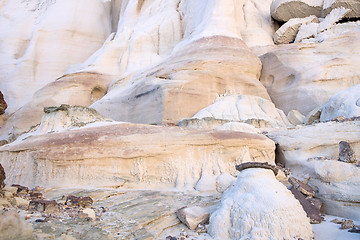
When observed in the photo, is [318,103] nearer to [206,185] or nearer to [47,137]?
[206,185]

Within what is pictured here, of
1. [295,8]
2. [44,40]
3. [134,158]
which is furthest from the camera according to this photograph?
[44,40]

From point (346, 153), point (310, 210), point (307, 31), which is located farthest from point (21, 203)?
point (307, 31)

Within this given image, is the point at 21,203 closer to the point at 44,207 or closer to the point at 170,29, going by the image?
the point at 44,207

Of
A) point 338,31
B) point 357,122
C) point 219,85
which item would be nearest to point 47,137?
point 357,122

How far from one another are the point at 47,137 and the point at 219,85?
24.4 feet

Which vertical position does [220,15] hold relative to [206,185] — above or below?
above

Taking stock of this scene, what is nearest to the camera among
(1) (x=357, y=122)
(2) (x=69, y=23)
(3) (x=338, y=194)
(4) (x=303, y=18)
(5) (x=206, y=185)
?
(3) (x=338, y=194)

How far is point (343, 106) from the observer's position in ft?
30.5

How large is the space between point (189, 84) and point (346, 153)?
7.10m

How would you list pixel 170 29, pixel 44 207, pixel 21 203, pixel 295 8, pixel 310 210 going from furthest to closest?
pixel 170 29
pixel 295 8
pixel 310 210
pixel 21 203
pixel 44 207

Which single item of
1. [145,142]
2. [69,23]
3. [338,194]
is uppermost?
[69,23]

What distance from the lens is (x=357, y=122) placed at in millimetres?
6730

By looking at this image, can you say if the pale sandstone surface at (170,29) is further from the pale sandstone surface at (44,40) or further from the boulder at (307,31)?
the pale sandstone surface at (44,40)

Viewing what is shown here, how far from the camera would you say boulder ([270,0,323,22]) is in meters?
16.5
